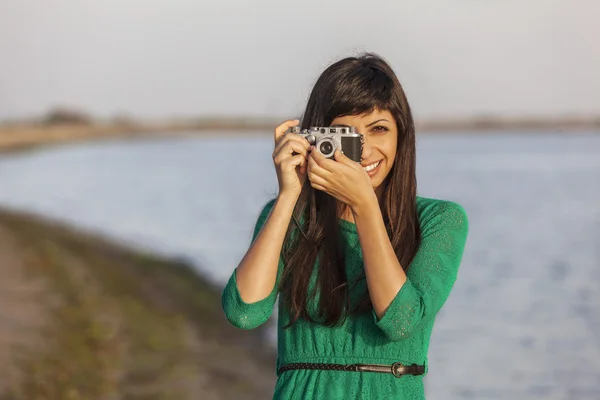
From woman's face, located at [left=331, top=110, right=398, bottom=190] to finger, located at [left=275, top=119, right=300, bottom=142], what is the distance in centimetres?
10

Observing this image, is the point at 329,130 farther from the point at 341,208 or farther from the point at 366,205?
the point at 341,208

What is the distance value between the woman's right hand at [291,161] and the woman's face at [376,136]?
17 centimetres

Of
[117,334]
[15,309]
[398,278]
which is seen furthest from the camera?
[15,309]

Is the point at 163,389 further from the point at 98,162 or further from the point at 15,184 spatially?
the point at 98,162

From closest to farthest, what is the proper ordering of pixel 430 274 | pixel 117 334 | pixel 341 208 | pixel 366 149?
pixel 430 274 → pixel 366 149 → pixel 341 208 → pixel 117 334

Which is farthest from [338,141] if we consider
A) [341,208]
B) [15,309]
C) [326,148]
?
[15,309]

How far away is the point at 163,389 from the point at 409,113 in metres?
5.65

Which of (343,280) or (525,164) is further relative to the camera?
(525,164)

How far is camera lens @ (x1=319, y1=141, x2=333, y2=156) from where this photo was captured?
101 inches

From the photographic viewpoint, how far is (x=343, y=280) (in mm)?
2721

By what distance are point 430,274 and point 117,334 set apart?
7386 mm

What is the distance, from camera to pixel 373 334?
103 inches

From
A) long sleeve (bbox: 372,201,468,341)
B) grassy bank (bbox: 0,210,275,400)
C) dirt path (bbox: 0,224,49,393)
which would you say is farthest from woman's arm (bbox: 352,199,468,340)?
dirt path (bbox: 0,224,49,393)

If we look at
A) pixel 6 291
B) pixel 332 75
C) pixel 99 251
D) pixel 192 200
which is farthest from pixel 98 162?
pixel 332 75
